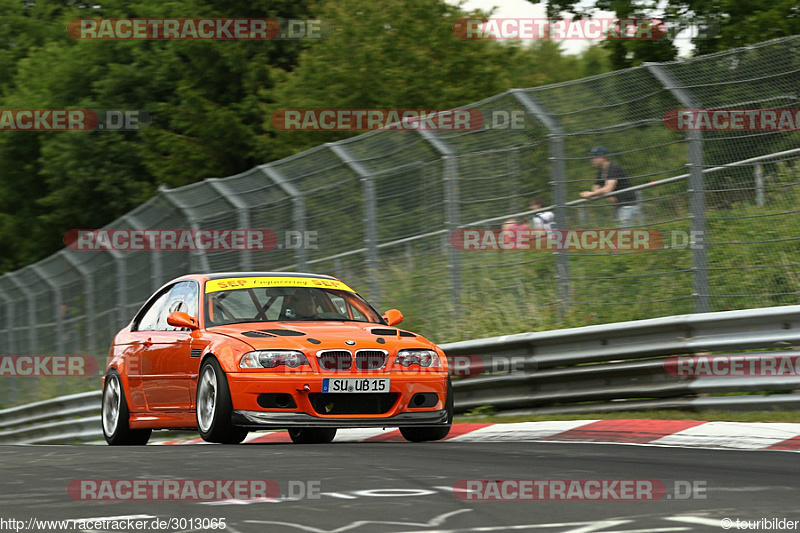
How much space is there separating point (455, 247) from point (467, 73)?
73.9 ft

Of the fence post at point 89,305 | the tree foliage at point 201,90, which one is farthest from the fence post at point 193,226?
the tree foliage at point 201,90

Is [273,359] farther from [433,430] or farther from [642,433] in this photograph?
[642,433]

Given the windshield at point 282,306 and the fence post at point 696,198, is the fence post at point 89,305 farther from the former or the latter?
the fence post at point 696,198

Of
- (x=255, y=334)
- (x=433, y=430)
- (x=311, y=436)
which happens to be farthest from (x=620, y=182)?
(x=255, y=334)

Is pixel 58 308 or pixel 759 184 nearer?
pixel 759 184

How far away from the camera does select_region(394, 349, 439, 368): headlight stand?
9.56m

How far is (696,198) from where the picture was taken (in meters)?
10.4

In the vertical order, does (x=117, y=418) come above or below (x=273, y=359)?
below

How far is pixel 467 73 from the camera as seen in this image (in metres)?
34.8

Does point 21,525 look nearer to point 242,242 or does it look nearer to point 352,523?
point 352,523

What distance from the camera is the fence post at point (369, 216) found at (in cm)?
1420

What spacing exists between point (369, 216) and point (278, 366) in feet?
17.0

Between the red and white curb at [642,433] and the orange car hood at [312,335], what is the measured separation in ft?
3.01

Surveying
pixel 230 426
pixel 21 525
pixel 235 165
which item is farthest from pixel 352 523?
pixel 235 165
